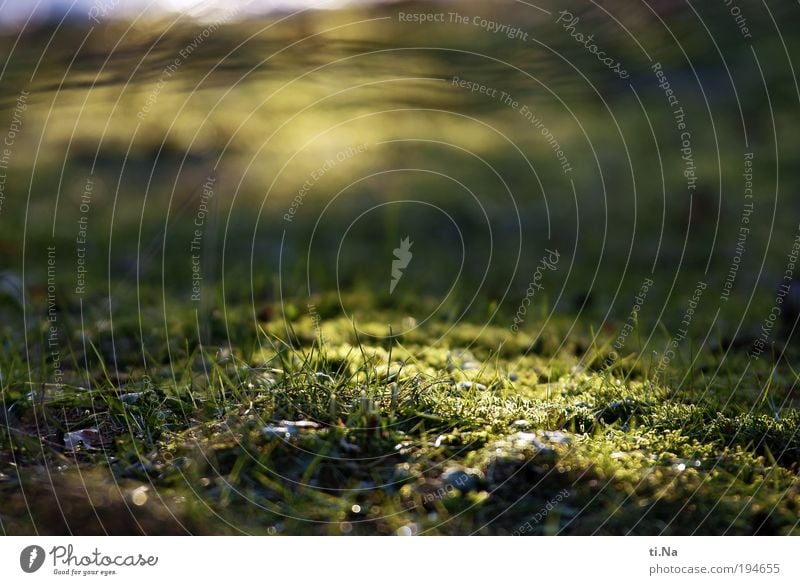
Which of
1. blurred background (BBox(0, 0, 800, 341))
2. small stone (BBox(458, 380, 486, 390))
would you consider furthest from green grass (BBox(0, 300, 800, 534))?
blurred background (BBox(0, 0, 800, 341))

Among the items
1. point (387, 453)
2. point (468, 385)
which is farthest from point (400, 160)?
point (387, 453)

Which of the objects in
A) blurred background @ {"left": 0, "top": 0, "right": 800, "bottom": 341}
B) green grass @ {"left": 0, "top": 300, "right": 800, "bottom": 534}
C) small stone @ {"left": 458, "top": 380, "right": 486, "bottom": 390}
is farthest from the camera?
small stone @ {"left": 458, "top": 380, "right": 486, "bottom": 390}

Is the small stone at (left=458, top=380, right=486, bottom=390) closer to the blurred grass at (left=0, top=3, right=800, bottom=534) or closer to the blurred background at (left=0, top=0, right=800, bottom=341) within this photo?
the blurred grass at (left=0, top=3, right=800, bottom=534)

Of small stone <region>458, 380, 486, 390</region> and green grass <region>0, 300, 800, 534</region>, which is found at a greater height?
small stone <region>458, 380, 486, 390</region>

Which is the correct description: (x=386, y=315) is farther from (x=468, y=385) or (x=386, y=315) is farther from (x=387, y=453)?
(x=387, y=453)

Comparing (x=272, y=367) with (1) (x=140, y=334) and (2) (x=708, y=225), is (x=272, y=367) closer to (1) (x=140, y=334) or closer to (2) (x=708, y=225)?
(1) (x=140, y=334)

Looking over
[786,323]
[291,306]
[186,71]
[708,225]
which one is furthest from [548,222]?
[186,71]

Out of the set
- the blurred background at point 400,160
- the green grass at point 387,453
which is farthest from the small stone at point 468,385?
the blurred background at point 400,160

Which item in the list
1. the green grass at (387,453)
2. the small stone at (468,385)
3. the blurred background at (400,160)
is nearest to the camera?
the green grass at (387,453)

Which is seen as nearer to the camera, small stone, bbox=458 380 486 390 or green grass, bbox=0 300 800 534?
green grass, bbox=0 300 800 534

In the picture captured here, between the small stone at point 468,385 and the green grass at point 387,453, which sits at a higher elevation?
the small stone at point 468,385

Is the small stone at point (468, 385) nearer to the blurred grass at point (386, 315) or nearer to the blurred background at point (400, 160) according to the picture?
the blurred grass at point (386, 315)
